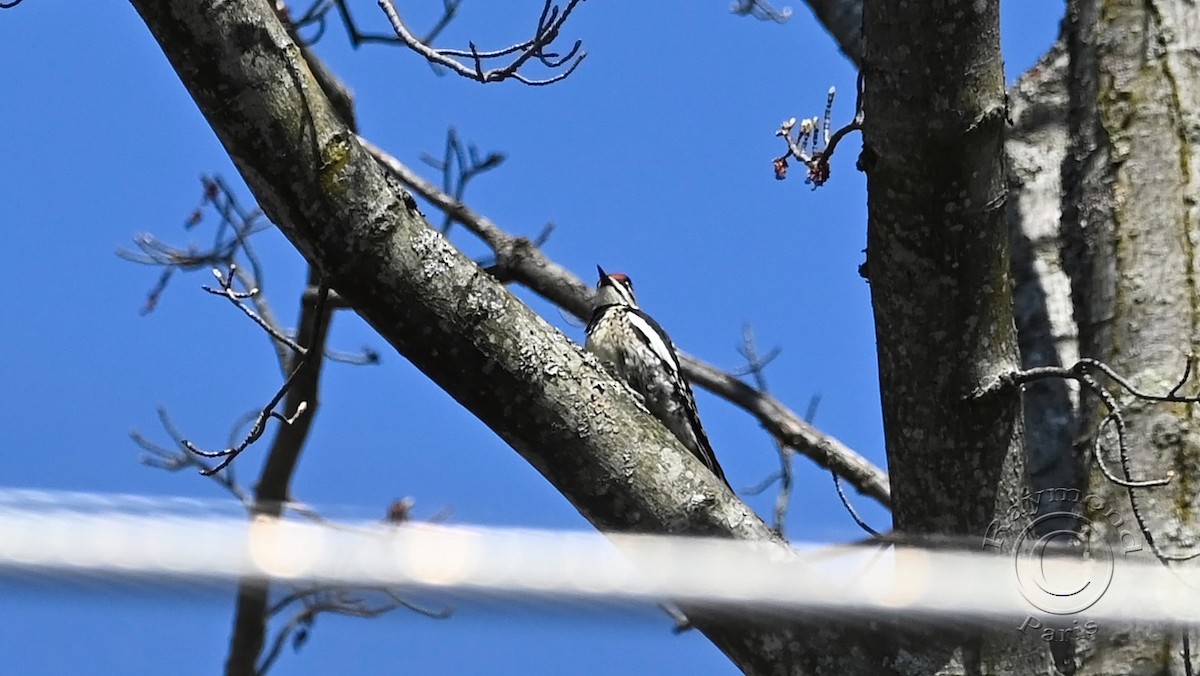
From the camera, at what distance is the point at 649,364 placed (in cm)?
436

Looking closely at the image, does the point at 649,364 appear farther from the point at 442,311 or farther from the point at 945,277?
the point at 442,311

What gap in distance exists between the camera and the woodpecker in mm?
4305

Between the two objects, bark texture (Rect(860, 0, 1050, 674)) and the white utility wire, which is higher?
bark texture (Rect(860, 0, 1050, 674))

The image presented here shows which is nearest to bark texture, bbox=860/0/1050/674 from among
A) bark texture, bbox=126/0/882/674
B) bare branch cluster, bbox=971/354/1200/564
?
bare branch cluster, bbox=971/354/1200/564

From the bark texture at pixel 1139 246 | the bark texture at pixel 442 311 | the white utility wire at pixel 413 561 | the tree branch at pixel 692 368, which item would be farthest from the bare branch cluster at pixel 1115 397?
the tree branch at pixel 692 368

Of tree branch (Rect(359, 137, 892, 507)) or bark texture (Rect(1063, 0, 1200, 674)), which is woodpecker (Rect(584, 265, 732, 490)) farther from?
bark texture (Rect(1063, 0, 1200, 674))

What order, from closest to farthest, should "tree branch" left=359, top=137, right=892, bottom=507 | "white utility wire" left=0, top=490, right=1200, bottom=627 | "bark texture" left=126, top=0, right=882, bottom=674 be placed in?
"white utility wire" left=0, top=490, right=1200, bottom=627
"bark texture" left=126, top=0, right=882, bottom=674
"tree branch" left=359, top=137, right=892, bottom=507

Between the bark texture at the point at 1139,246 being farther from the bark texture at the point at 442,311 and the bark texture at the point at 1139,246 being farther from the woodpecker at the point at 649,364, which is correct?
the woodpecker at the point at 649,364

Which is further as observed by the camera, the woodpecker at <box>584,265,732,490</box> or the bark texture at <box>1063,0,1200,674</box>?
the woodpecker at <box>584,265,732,490</box>

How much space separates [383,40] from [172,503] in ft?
9.12

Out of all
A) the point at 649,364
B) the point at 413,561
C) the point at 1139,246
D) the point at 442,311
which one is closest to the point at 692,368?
the point at 649,364

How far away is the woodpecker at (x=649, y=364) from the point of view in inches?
169

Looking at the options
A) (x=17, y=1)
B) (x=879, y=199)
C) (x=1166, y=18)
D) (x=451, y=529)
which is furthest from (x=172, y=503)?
(x=1166, y=18)

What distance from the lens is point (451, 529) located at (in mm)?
1339
